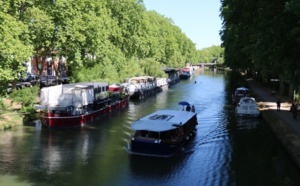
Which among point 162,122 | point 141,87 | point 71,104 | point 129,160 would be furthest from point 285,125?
point 141,87

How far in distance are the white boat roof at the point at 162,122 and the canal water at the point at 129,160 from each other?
6.45 ft

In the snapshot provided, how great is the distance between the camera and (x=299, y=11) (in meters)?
15.3

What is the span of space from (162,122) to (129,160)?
150 inches

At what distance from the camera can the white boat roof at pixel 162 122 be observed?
2441cm

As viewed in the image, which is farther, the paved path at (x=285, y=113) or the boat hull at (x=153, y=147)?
the paved path at (x=285, y=113)

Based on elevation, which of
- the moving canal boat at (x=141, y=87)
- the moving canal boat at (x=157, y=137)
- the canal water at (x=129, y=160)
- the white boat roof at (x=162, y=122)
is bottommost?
the canal water at (x=129, y=160)

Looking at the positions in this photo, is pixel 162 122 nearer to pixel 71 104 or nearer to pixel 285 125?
pixel 285 125

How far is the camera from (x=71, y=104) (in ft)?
114

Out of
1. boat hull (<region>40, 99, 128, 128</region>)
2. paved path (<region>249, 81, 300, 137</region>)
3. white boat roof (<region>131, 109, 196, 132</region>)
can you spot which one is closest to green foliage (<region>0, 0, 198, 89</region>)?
boat hull (<region>40, 99, 128, 128</region>)

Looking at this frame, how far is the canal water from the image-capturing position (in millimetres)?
20016

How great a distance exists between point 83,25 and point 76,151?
18.4 m

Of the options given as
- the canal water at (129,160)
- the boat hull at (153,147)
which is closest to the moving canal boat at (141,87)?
the canal water at (129,160)

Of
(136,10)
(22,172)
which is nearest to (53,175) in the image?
(22,172)

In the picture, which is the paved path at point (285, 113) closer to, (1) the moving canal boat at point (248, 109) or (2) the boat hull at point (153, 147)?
(1) the moving canal boat at point (248, 109)
